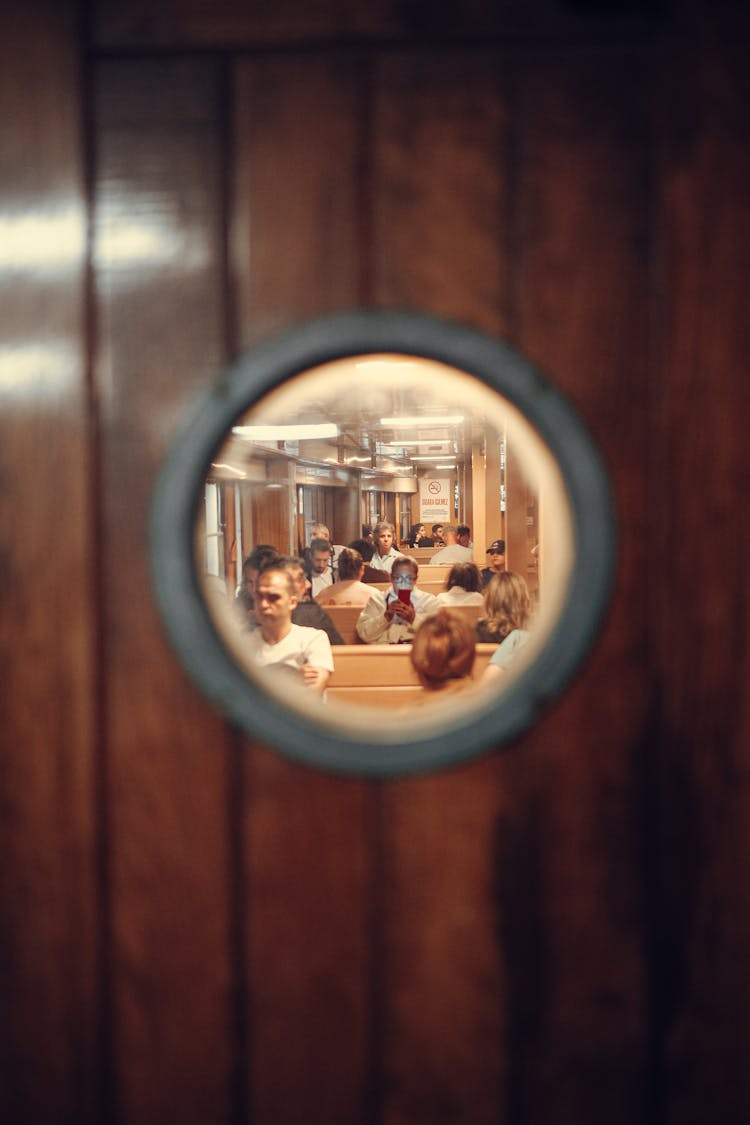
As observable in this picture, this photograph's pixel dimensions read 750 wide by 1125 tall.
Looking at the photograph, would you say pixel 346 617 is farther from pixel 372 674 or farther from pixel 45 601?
pixel 45 601

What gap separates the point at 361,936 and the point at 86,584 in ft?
1.97

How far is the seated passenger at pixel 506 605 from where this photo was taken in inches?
190

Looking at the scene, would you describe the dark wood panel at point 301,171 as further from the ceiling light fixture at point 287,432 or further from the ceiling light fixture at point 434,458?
the ceiling light fixture at point 434,458

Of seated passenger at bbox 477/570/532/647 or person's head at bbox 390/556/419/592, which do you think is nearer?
seated passenger at bbox 477/570/532/647

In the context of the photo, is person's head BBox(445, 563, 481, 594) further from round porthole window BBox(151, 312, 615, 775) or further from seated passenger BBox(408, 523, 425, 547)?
seated passenger BBox(408, 523, 425, 547)

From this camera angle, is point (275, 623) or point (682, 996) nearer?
point (682, 996)

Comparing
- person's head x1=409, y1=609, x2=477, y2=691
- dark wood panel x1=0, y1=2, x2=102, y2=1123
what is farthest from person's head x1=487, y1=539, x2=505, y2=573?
dark wood panel x1=0, y1=2, x2=102, y2=1123

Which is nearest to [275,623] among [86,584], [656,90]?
[86,584]

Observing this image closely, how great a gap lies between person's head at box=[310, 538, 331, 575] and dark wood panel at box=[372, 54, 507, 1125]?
5526 mm

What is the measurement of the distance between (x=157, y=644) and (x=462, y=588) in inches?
195

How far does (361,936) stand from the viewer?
46.7 inches

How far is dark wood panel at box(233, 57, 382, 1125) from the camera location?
1.14 m

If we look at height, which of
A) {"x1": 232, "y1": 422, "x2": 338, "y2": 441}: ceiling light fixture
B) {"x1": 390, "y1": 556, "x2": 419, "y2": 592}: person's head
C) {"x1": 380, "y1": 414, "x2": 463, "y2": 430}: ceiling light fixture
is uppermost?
{"x1": 380, "y1": 414, "x2": 463, "y2": 430}: ceiling light fixture

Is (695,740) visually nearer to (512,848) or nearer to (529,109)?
(512,848)
